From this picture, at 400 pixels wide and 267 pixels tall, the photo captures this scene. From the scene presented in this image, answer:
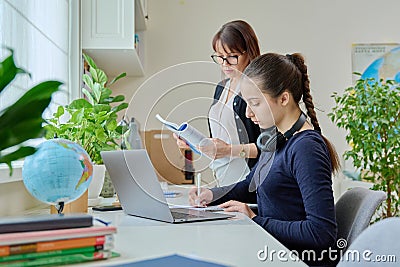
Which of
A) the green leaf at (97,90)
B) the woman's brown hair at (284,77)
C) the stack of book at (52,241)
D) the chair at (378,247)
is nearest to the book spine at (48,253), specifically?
the stack of book at (52,241)

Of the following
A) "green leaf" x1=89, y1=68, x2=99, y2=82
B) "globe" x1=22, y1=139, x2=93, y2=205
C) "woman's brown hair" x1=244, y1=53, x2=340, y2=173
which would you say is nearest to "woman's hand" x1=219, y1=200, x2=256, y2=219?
"woman's brown hair" x1=244, y1=53, x2=340, y2=173

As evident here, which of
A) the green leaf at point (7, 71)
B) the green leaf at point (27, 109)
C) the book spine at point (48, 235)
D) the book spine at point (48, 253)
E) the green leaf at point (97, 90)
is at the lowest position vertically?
the book spine at point (48, 253)

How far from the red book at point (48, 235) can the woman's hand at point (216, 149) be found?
840 millimetres

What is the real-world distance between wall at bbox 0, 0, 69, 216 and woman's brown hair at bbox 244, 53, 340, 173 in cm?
55

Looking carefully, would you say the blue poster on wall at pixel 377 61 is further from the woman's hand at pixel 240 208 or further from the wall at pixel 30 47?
the woman's hand at pixel 240 208

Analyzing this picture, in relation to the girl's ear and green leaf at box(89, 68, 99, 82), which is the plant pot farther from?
the girl's ear

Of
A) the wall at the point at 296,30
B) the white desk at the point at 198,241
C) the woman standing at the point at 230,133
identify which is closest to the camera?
the white desk at the point at 198,241

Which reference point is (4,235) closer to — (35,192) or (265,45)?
(35,192)

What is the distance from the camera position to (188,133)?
151 cm

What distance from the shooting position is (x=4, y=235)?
27.6 inches

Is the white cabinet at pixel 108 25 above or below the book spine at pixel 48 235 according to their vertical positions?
above

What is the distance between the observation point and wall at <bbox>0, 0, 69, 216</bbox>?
1459 millimetres

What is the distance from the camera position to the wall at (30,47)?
1459 millimetres

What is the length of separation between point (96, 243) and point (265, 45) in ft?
10.5
